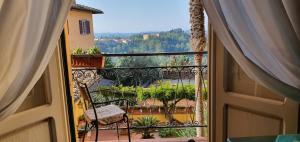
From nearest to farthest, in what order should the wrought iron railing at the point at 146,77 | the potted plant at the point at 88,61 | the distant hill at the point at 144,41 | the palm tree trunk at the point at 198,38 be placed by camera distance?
the wrought iron railing at the point at 146,77 → the potted plant at the point at 88,61 → the palm tree trunk at the point at 198,38 → the distant hill at the point at 144,41

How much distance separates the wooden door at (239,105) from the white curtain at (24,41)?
889 millimetres

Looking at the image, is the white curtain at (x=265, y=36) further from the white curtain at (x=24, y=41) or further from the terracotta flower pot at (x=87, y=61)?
the terracotta flower pot at (x=87, y=61)

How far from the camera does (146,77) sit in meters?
3.58

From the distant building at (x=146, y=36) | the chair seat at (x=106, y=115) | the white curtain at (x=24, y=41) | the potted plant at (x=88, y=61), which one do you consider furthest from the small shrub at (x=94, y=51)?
the white curtain at (x=24, y=41)

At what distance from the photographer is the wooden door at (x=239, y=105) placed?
1387 mm

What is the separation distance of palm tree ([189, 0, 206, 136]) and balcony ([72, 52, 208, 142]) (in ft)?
0.12

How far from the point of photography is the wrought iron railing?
10.0 feet

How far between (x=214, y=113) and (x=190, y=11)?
203 centimetres

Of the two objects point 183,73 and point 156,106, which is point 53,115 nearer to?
point 183,73

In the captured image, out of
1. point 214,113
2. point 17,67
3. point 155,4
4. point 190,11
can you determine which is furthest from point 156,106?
point 17,67

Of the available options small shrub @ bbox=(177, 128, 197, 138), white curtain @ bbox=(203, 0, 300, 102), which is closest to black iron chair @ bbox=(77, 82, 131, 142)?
small shrub @ bbox=(177, 128, 197, 138)

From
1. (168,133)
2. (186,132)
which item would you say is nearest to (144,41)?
(168,133)

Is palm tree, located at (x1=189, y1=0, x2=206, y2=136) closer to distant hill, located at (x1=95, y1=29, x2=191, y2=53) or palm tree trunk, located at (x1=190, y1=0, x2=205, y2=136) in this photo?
palm tree trunk, located at (x1=190, y1=0, x2=205, y2=136)

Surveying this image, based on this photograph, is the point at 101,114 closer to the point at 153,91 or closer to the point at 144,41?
the point at 153,91
